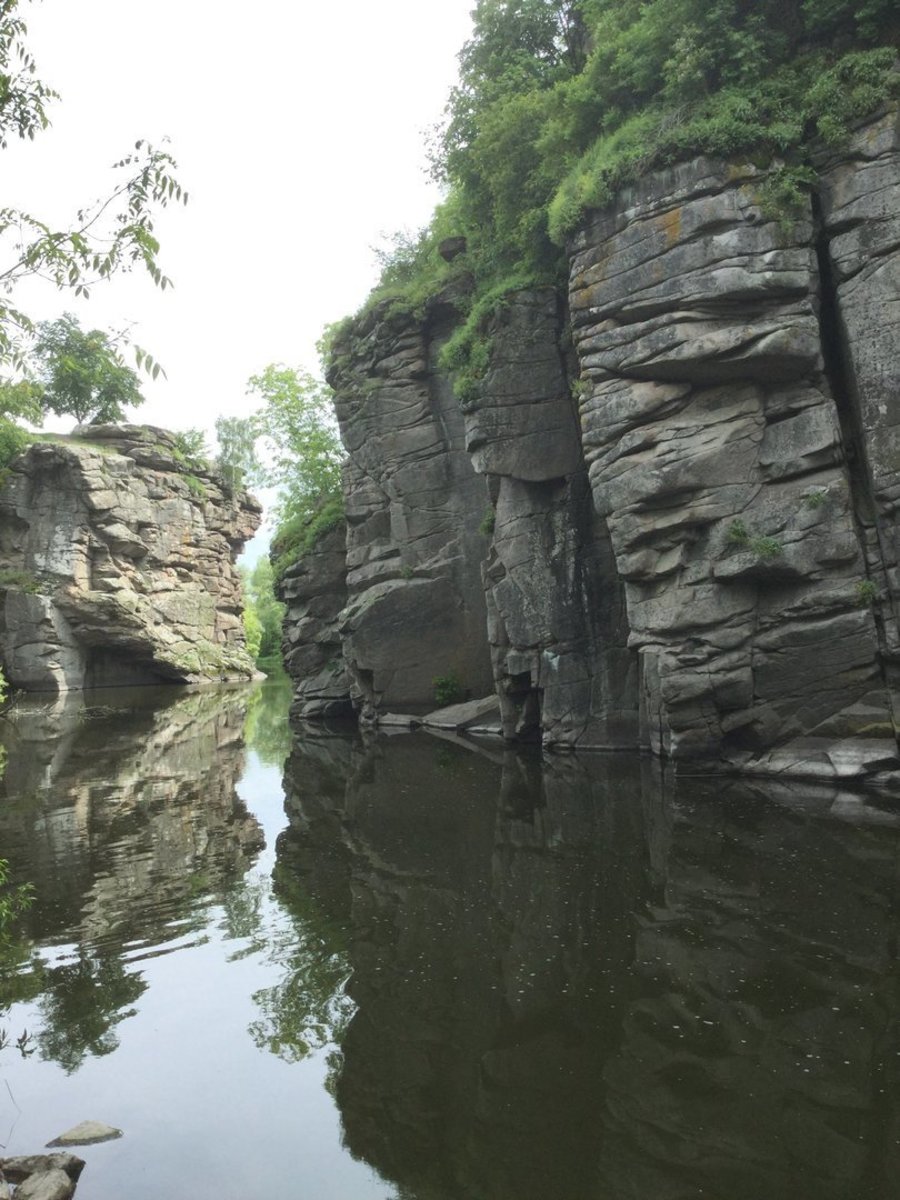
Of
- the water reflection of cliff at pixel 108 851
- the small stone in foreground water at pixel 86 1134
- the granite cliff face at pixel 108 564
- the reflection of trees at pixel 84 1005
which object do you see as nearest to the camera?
the small stone in foreground water at pixel 86 1134

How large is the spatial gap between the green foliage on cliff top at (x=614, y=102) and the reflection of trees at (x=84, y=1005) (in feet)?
56.8

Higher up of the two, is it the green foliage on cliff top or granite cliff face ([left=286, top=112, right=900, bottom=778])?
the green foliage on cliff top

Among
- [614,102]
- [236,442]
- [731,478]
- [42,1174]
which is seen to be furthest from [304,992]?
[236,442]

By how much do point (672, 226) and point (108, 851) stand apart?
1588 cm

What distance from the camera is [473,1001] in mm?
8336

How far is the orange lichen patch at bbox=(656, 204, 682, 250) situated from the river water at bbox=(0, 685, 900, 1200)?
1105 centimetres

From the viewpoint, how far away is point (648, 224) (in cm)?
1927

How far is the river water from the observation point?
6012 mm

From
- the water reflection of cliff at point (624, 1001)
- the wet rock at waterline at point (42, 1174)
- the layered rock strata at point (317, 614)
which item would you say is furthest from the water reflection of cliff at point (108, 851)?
the layered rock strata at point (317, 614)

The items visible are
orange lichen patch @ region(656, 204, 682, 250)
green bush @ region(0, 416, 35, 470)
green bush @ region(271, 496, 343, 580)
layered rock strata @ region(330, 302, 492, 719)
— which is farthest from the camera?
green bush @ region(0, 416, 35, 470)

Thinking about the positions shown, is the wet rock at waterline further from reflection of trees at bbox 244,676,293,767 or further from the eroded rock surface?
reflection of trees at bbox 244,676,293,767

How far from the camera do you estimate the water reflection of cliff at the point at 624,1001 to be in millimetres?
5918

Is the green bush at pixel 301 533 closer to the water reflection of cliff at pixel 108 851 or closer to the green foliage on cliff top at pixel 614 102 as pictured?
the water reflection of cliff at pixel 108 851

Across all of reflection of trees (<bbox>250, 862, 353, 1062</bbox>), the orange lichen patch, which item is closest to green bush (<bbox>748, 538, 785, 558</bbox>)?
the orange lichen patch
